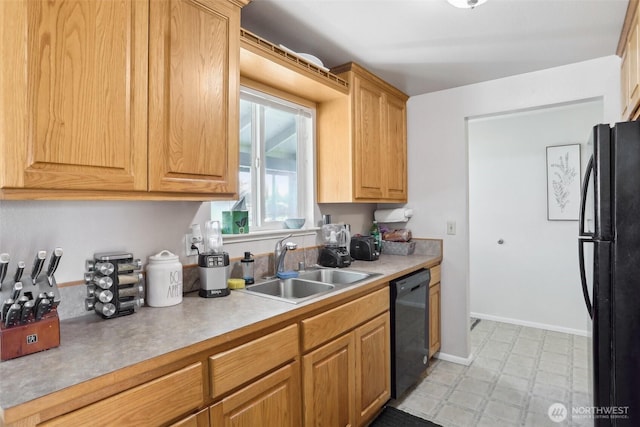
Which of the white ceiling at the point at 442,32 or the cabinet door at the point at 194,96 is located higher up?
the white ceiling at the point at 442,32

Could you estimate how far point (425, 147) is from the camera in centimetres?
299

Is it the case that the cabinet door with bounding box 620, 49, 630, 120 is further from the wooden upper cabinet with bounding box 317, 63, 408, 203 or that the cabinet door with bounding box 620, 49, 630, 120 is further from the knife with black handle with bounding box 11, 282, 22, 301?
the knife with black handle with bounding box 11, 282, 22, 301

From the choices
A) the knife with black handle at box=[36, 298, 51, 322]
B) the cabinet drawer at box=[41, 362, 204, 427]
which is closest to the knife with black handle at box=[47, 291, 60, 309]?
the knife with black handle at box=[36, 298, 51, 322]

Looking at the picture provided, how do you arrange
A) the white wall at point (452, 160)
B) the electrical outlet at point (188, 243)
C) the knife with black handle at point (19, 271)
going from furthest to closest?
1. the white wall at point (452, 160)
2. the electrical outlet at point (188, 243)
3. the knife with black handle at point (19, 271)

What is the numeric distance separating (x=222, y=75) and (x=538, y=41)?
1833 millimetres

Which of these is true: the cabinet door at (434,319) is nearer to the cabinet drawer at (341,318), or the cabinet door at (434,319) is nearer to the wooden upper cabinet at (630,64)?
the cabinet drawer at (341,318)

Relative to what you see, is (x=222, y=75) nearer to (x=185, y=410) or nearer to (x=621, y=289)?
(x=185, y=410)

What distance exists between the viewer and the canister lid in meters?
1.48

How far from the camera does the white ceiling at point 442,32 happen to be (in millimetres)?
1698

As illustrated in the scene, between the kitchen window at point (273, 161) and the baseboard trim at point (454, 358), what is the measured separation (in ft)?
5.22

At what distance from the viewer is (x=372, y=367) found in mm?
1945

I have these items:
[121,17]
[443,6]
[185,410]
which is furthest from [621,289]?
[121,17]

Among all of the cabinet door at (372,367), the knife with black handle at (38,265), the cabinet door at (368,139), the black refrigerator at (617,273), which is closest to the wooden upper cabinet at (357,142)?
the cabinet door at (368,139)

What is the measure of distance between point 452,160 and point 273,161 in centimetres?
149
